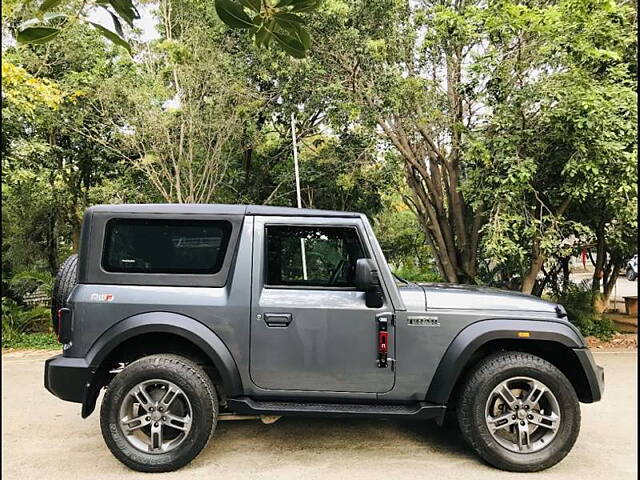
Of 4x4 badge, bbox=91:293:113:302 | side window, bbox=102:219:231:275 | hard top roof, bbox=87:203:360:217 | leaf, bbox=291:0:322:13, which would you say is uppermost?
leaf, bbox=291:0:322:13

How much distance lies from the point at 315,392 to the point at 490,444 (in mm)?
1278

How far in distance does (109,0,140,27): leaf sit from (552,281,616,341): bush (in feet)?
31.4

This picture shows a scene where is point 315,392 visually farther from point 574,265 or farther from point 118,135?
point 574,265

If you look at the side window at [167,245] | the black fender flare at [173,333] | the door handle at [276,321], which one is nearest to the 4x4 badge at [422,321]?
the door handle at [276,321]

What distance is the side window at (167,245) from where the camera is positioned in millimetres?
3836

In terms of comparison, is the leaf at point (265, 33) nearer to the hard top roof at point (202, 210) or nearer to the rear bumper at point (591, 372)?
the hard top roof at point (202, 210)

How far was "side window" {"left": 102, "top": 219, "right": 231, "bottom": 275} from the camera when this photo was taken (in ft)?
12.6

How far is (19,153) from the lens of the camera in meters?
9.44

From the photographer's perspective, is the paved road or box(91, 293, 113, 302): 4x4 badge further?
box(91, 293, 113, 302): 4x4 badge

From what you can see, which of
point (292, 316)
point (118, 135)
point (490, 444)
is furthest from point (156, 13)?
point (490, 444)

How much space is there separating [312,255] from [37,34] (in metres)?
2.65

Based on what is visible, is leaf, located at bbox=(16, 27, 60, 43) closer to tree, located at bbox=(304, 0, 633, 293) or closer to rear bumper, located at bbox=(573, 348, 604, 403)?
rear bumper, located at bbox=(573, 348, 604, 403)

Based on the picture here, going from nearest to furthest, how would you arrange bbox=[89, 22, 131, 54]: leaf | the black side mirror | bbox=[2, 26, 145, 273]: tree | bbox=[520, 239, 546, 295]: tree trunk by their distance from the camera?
bbox=[89, 22, 131, 54]: leaf
the black side mirror
bbox=[520, 239, 546, 295]: tree trunk
bbox=[2, 26, 145, 273]: tree

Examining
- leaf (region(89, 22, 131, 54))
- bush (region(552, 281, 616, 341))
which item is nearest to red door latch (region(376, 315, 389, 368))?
leaf (region(89, 22, 131, 54))
